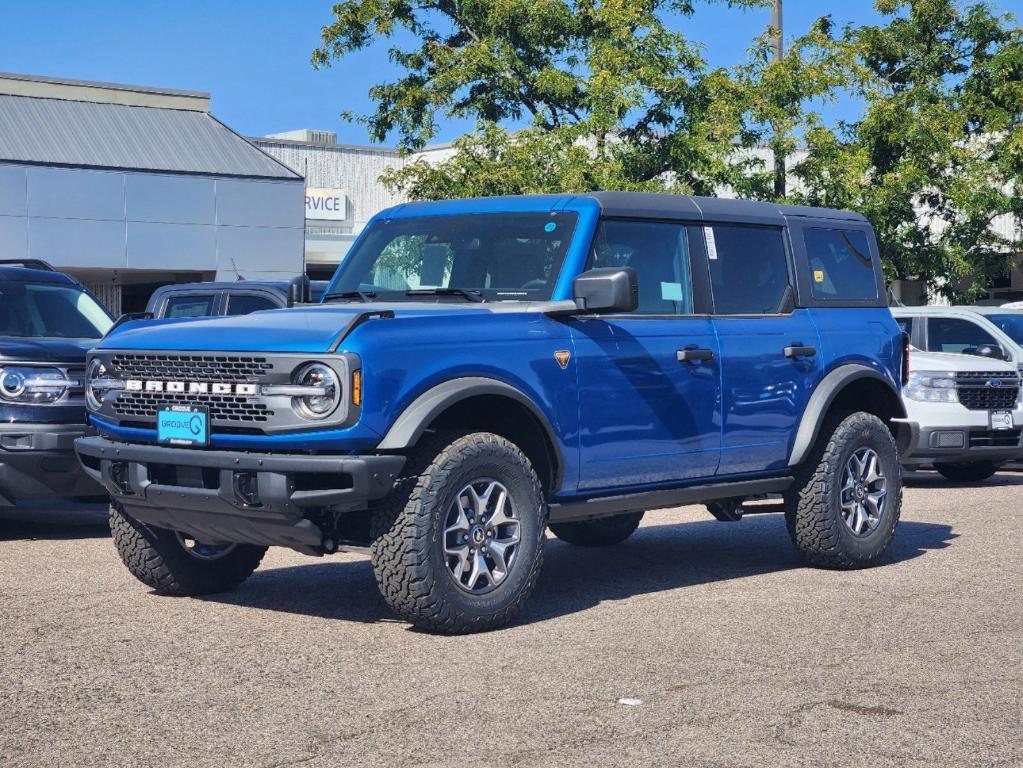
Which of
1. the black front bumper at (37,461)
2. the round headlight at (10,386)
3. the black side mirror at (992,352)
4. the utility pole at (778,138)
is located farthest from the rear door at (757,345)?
the utility pole at (778,138)

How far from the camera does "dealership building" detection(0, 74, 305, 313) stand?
34.6m

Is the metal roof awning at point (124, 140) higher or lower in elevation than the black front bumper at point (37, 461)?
higher

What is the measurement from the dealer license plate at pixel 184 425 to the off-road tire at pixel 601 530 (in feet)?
11.8

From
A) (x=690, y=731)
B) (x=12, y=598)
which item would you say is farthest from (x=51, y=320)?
(x=690, y=731)

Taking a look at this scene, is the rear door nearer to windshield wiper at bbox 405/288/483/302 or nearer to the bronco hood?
windshield wiper at bbox 405/288/483/302

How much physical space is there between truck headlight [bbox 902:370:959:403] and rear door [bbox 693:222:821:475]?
19.5 feet

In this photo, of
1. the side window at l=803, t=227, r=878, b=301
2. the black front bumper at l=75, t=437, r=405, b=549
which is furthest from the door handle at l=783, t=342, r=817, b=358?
the black front bumper at l=75, t=437, r=405, b=549

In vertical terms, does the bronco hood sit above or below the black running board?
above

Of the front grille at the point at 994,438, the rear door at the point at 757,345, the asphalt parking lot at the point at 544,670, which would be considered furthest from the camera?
the front grille at the point at 994,438

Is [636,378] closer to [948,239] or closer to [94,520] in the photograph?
[94,520]

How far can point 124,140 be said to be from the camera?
3641 cm

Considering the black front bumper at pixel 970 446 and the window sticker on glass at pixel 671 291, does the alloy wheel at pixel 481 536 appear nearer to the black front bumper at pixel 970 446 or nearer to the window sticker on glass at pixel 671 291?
the window sticker on glass at pixel 671 291

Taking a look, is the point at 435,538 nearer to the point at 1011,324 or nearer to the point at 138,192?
the point at 1011,324

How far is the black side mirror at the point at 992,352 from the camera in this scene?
1534cm
